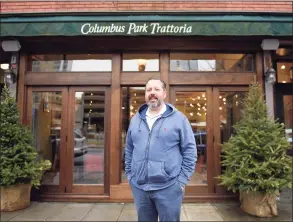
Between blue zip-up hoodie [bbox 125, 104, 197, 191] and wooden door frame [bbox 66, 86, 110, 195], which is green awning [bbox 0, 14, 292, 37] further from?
blue zip-up hoodie [bbox 125, 104, 197, 191]

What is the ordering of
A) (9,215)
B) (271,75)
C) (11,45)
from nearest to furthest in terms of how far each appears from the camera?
1. (9,215)
2. (271,75)
3. (11,45)

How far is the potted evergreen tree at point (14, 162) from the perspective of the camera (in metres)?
5.42

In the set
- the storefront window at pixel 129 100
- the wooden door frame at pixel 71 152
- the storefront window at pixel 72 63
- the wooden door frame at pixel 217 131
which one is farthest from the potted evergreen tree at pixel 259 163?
the storefront window at pixel 72 63

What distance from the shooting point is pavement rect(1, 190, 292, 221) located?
5230 mm

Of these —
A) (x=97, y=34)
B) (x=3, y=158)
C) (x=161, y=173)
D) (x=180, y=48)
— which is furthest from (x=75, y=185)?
(x=161, y=173)

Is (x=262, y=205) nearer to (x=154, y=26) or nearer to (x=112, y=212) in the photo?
(x=112, y=212)

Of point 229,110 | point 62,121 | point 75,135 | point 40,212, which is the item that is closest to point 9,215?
point 40,212

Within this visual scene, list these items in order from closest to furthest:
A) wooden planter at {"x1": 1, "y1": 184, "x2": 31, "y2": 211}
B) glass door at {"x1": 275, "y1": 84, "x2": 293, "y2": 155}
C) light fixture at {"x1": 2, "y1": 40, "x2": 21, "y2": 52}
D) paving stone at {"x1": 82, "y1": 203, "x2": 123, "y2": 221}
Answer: paving stone at {"x1": 82, "y1": 203, "x2": 123, "y2": 221} → wooden planter at {"x1": 1, "y1": 184, "x2": 31, "y2": 211} → light fixture at {"x1": 2, "y1": 40, "x2": 21, "y2": 52} → glass door at {"x1": 275, "y1": 84, "x2": 293, "y2": 155}

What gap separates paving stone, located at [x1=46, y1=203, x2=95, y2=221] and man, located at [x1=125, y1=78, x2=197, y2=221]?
2778 mm

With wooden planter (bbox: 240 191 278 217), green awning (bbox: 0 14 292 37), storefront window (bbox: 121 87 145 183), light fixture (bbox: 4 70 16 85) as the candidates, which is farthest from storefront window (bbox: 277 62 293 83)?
light fixture (bbox: 4 70 16 85)

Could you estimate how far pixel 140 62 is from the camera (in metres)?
6.64

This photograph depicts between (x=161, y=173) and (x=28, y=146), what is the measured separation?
379 cm

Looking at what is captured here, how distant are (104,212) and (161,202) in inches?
123

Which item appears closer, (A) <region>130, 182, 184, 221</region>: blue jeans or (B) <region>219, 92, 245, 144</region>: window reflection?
(A) <region>130, 182, 184, 221</region>: blue jeans
